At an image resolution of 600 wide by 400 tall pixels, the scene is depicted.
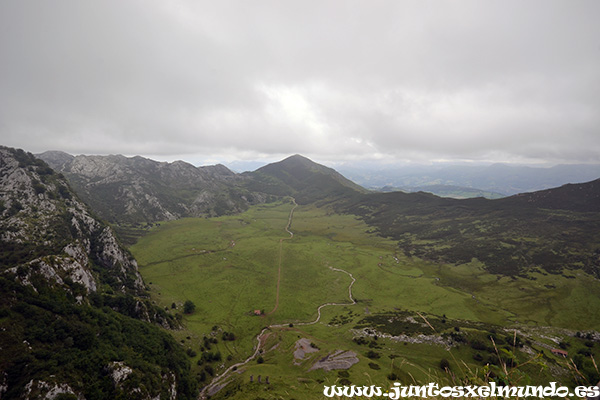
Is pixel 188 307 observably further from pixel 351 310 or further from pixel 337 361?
pixel 351 310

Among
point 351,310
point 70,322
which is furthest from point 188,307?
point 351,310

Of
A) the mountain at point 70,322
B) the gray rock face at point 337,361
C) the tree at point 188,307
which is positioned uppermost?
the mountain at point 70,322

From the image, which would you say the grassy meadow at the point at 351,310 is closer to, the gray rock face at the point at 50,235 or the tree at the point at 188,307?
the tree at the point at 188,307

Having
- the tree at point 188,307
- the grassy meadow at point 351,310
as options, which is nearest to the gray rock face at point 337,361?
the grassy meadow at point 351,310

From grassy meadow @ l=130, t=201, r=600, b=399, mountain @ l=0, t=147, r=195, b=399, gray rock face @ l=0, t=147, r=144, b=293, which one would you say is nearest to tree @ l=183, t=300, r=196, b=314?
grassy meadow @ l=130, t=201, r=600, b=399

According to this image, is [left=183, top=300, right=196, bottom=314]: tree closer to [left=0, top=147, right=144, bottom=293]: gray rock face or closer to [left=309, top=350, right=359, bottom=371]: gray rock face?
[left=0, top=147, right=144, bottom=293]: gray rock face

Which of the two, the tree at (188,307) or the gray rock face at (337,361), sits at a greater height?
the gray rock face at (337,361)
